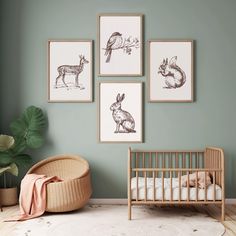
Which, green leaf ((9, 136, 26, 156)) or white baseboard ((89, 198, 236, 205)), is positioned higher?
green leaf ((9, 136, 26, 156))

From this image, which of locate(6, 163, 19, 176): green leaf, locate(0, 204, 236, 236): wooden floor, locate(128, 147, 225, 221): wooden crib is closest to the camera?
locate(0, 204, 236, 236): wooden floor

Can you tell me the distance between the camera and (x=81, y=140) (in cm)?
457

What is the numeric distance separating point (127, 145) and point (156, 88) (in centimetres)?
74

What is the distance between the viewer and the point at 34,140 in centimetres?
440

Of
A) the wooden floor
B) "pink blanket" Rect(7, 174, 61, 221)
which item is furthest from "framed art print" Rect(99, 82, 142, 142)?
the wooden floor

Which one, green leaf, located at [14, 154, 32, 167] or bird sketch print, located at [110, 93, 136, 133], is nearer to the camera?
green leaf, located at [14, 154, 32, 167]

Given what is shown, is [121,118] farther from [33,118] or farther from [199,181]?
[199,181]

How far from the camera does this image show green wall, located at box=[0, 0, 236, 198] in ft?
15.0

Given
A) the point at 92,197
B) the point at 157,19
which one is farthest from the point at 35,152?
the point at 157,19

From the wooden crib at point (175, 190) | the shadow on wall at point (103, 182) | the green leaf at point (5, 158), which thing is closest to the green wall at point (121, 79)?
the shadow on wall at point (103, 182)

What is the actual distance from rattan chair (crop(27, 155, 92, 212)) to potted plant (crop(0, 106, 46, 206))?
21 centimetres

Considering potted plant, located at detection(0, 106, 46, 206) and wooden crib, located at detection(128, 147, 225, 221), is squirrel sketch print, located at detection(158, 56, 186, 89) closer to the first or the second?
wooden crib, located at detection(128, 147, 225, 221)

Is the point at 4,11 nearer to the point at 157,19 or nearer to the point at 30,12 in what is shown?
the point at 30,12

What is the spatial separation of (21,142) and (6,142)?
0.20m
